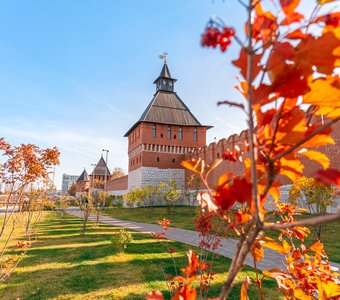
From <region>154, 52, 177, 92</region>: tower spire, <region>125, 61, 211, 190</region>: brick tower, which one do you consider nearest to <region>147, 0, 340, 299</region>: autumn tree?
<region>125, 61, 211, 190</region>: brick tower

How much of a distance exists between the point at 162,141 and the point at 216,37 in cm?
2459

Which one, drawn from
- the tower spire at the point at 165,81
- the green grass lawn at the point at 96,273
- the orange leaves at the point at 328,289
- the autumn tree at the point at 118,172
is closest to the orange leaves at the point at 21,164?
the green grass lawn at the point at 96,273

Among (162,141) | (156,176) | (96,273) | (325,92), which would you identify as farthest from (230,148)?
(325,92)

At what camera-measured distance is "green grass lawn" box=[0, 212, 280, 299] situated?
3967 mm

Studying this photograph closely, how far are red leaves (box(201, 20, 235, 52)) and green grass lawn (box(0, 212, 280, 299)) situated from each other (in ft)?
11.6

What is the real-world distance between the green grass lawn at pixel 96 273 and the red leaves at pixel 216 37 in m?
3.54

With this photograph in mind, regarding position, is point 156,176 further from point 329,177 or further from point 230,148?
point 329,177

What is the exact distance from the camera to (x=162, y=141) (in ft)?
82.2

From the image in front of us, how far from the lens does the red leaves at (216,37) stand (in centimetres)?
49

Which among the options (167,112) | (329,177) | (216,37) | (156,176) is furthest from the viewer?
(167,112)

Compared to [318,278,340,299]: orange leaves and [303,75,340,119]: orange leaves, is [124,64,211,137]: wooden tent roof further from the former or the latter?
[303,75,340,119]: orange leaves

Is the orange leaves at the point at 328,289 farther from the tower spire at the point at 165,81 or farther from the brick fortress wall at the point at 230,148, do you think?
the tower spire at the point at 165,81

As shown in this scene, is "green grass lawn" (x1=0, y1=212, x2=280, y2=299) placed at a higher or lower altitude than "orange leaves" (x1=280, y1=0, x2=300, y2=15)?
lower

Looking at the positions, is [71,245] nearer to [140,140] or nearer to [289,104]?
[289,104]
